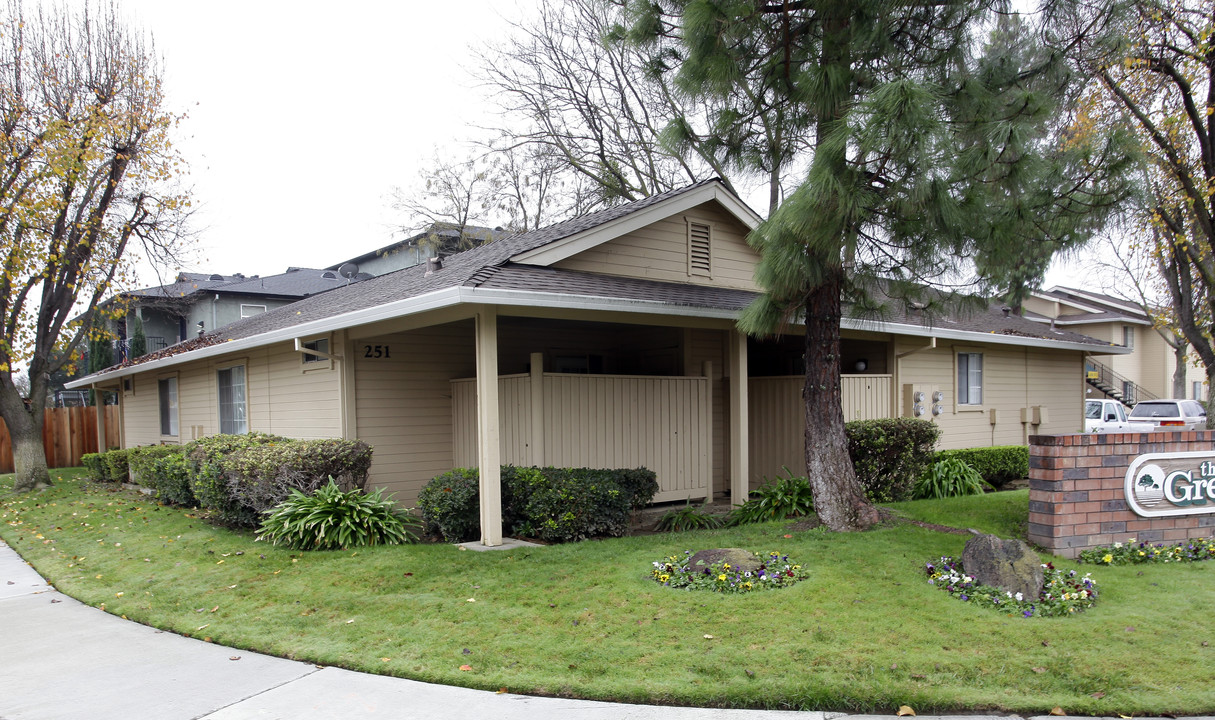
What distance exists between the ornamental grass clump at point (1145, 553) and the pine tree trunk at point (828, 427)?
2.06 m

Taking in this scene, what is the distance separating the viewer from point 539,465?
909 cm

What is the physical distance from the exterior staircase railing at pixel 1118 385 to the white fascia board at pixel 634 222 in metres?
25.6

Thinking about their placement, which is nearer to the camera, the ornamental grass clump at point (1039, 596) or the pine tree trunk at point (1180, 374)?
the ornamental grass clump at point (1039, 596)

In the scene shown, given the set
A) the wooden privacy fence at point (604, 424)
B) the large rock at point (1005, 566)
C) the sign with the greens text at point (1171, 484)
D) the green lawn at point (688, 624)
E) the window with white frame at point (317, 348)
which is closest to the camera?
the green lawn at point (688, 624)

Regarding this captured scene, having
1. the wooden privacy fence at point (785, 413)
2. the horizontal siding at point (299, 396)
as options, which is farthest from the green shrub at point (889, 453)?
the horizontal siding at point (299, 396)

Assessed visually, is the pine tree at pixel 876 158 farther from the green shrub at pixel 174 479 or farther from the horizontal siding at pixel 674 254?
the green shrub at pixel 174 479

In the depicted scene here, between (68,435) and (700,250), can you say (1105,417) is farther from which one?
(68,435)

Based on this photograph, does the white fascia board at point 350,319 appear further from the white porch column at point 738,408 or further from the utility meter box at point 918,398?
the utility meter box at point 918,398

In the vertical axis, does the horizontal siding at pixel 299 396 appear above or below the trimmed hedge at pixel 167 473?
above

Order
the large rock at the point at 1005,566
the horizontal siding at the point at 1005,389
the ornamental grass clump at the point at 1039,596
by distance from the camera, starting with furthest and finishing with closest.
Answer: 1. the horizontal siding at the point at 1005,389
2. the large rock at the point at 1005,566
3. the ornamental grass clump at the point at 1039,596

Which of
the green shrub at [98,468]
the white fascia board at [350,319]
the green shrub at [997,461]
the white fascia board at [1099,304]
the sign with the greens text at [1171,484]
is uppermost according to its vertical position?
the white fascia board at [1099,304]

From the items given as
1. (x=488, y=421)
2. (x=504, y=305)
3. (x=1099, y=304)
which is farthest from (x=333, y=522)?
(x=1099, y=304)

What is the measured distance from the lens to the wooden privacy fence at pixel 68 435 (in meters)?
21.8

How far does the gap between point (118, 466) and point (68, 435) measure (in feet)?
25.4
